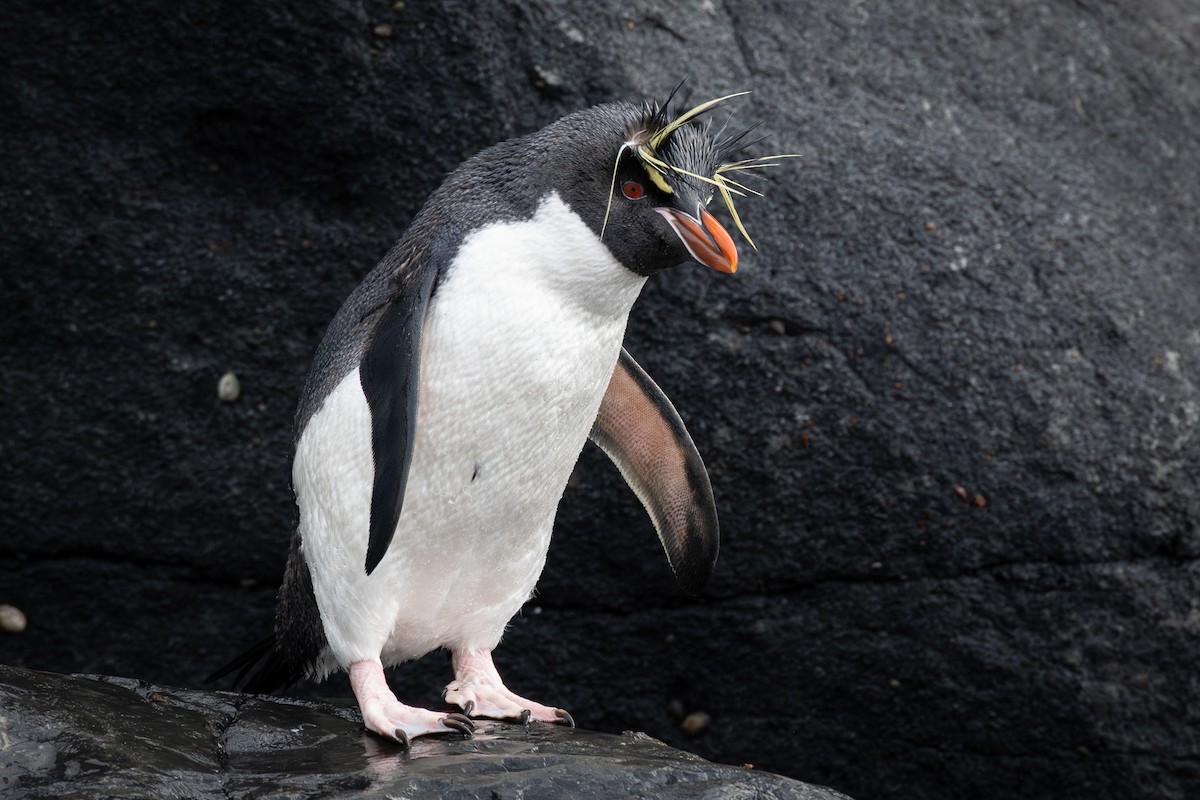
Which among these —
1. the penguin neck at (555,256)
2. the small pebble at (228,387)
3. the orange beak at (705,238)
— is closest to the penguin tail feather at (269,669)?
the small pebble at (228,387)

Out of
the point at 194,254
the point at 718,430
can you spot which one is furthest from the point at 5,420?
the point at 718,430

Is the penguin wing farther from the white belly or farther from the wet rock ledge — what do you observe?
the wet rock ledge

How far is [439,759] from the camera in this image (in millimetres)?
1725

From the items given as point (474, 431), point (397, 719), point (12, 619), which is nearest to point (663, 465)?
point (474, 431)

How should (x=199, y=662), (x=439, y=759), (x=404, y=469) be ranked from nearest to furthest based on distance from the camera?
(x=439, y=759) < (x=404, y=469) < (x=199, y=662)

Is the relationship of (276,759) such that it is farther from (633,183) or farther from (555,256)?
(633,183)

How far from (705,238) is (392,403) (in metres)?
0.54

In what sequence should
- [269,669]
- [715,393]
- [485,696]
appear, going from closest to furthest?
[485,696] → [269,669] → [715,393]

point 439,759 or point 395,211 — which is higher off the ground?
point 395,211

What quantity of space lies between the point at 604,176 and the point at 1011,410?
1327 millimetres

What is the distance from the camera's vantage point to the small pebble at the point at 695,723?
2977mm

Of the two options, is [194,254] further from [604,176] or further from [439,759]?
[439,759]

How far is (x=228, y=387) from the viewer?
291 cm

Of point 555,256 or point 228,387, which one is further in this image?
point 228,387
